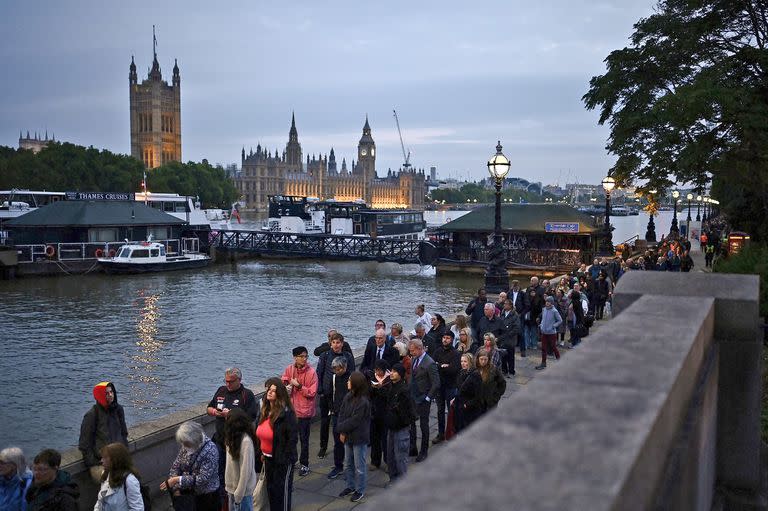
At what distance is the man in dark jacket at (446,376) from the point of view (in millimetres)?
9727

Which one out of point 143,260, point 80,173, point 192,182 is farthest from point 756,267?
point 192,182

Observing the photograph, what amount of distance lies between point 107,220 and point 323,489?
157ft

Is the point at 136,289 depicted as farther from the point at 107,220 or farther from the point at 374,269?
the point at 374,269

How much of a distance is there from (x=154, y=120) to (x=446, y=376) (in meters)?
180

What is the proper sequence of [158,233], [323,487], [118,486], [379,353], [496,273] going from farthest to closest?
[158,233] < [496,273] < [379,353] < [323,487] < [118,486]

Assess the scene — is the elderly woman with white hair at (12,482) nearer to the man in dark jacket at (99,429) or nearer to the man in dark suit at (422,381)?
the man in dark jacket at (99,429)

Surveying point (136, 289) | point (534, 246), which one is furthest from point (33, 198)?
point (534, 246)

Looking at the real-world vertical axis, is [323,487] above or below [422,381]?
below

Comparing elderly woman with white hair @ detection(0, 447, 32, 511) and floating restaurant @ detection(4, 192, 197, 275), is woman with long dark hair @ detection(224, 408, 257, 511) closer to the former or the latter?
elderly woman with white hair @ detection(0, 447, 32, 511)

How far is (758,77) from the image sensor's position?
20.1 metres

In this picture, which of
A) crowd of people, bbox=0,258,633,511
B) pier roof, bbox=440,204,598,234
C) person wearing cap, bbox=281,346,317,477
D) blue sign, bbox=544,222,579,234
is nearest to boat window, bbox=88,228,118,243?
pier roof, bbox=440,204,598,234

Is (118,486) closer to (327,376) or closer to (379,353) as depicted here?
(327,376)

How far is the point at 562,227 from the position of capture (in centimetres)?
4200

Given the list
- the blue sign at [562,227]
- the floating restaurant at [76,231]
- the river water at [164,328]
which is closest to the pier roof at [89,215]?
the floating restaurant at [76,231]
